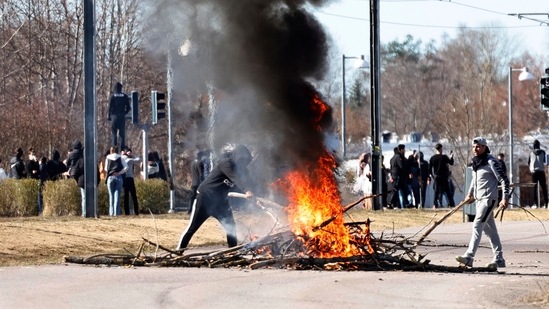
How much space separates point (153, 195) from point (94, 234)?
10.3 metres

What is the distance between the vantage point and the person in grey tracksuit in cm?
1686

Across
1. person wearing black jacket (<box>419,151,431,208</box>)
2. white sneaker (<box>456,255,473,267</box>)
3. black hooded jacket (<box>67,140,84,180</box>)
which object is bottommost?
white sneaker (<box>456,255,473,267</box>)

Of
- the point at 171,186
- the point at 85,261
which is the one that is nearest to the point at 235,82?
the point at 85,261

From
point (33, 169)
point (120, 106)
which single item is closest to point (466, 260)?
point (33, 169)

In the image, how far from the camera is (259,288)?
45.9 feet

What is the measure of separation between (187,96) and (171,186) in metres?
9.10

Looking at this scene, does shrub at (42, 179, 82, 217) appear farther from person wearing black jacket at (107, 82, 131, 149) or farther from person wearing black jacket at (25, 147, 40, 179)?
person wearing black jacket at (107, 82, 131, 149)

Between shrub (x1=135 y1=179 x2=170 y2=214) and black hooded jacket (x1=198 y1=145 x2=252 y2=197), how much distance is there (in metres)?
12.9

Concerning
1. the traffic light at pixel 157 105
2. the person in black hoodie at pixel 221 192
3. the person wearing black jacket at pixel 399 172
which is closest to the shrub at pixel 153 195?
the traffic light at pixel 157 105

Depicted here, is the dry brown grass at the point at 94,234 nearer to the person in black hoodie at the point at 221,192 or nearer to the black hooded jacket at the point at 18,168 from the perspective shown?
the person in black hoodie at the point at 221,192

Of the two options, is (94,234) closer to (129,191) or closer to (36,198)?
(129,191)

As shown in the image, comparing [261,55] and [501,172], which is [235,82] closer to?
[261,55]

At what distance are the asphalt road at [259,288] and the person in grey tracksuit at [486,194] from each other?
1.54 ft

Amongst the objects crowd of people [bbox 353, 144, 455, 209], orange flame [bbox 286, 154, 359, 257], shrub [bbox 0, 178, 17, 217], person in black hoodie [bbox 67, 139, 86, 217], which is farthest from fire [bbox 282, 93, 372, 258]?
crowd of people [bbox 353, 144, 455, 209]
